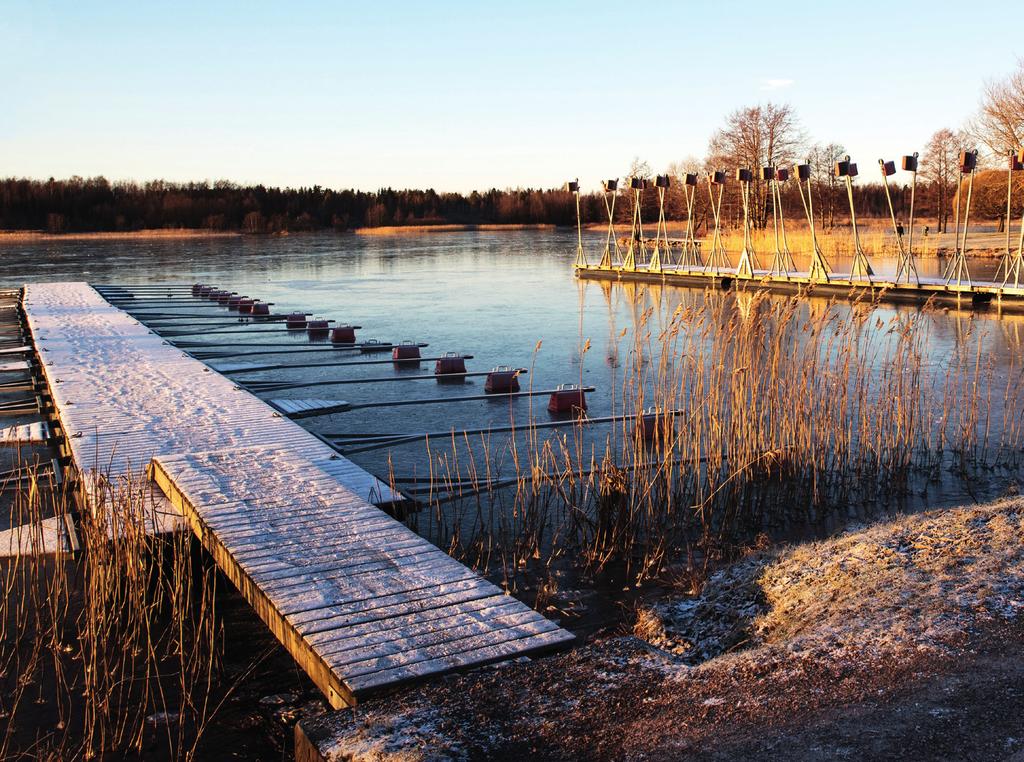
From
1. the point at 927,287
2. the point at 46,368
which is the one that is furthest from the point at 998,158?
the point at 46,368

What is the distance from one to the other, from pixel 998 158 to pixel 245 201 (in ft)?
174

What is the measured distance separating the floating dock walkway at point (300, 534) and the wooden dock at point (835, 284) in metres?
6.34

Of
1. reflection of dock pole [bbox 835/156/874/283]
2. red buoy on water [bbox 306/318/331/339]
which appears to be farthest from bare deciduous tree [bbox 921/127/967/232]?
red buoy on water [bbox 306/318/331/339]

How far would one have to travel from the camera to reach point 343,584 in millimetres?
4184

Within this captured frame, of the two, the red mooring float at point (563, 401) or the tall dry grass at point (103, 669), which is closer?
the tall dry grass at point (103, 669)

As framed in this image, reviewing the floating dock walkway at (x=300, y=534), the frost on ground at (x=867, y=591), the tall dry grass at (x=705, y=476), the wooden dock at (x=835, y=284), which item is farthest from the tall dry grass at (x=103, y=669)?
the wooden dock at (x=835, y=284)

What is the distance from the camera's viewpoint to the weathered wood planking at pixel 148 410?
6230 mm

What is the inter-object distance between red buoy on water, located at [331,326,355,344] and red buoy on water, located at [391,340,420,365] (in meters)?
1.83

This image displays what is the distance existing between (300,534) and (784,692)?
2.51 metres

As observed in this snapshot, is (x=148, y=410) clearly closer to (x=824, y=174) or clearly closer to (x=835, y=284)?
(x=835, y=284)

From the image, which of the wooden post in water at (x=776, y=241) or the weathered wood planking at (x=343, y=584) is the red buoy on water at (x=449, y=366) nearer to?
the weathered wood planking at (x=343, y=584)

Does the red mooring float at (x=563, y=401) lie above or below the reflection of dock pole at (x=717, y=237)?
below

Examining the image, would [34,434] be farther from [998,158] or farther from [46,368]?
[998,158]

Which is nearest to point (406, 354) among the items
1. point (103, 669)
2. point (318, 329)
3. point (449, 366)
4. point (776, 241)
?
point (449, 366)
